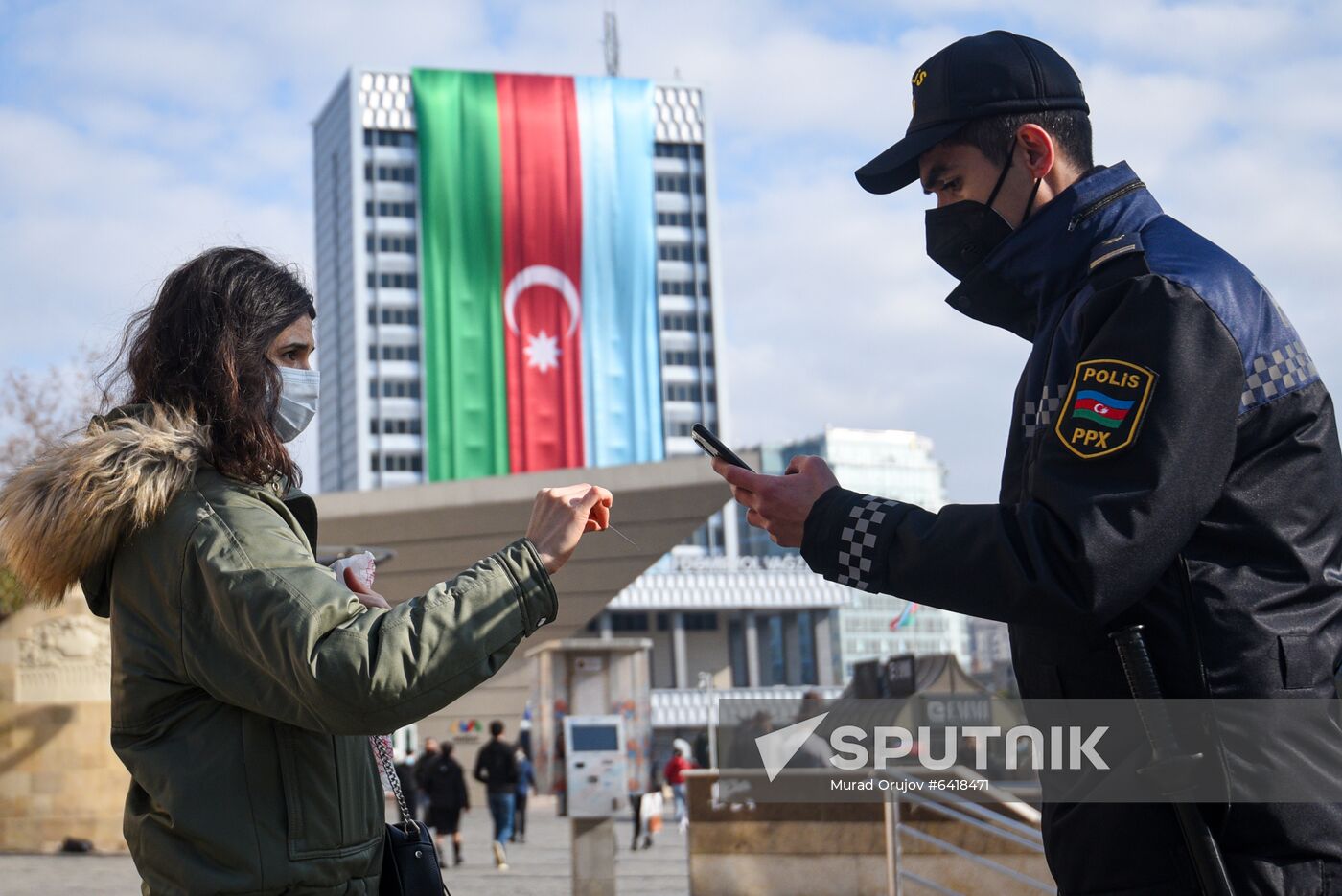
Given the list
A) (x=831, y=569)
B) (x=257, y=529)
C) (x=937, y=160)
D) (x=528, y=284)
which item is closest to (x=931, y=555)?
(x=831, y=569)

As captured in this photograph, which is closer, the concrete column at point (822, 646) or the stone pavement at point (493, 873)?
the stone pavement at point (493, 873)

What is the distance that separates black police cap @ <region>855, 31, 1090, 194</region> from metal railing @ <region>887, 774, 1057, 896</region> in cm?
605

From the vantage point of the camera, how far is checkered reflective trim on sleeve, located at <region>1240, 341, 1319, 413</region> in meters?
2.14

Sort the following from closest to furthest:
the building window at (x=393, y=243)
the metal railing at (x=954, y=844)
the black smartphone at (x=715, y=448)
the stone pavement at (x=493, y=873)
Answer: the black smartphone at (x=715, y=448)
the metal railing at (x=954, y=844)
the stone pavement at (x=493, y=873)
the building window at (x=393, y=243)

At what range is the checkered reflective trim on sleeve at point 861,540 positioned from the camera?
2213mm

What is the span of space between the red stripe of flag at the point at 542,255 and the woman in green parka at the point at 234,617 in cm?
7892

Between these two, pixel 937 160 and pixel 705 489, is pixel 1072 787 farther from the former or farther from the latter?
pixel 705 489

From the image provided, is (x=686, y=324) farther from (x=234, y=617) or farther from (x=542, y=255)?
(x=234, y=617)

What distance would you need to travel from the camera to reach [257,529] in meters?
2.32

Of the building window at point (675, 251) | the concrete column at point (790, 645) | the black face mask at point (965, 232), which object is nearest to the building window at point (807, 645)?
the concrete column at point (790, 645)

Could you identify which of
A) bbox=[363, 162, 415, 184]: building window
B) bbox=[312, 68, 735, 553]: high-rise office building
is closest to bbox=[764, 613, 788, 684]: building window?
bbox=[312, 68, 735, 553]: high-rise office building

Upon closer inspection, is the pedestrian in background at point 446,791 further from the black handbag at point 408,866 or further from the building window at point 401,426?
the building window at point 401,426

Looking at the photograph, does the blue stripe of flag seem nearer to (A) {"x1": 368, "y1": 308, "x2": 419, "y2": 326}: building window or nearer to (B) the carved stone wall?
(A) {"x1": 368, "y1": 308, "x2": 419, "y2": 326}: building window

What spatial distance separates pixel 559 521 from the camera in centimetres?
243
